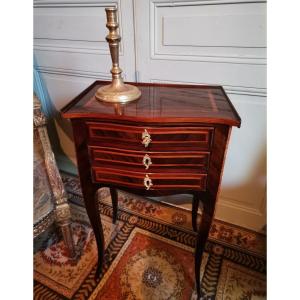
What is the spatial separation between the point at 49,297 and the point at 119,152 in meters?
0.71

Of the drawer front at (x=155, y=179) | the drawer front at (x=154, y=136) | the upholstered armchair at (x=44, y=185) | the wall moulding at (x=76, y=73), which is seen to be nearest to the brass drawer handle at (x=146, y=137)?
the drawer front at (x=154, y=136)

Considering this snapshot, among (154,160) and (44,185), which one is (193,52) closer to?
(154,160)

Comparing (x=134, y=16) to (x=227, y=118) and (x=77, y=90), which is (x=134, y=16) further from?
(x=227, y=118)

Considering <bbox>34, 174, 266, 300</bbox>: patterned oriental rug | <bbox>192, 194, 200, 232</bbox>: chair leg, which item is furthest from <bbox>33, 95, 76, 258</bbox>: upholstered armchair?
<bbox>192, 194, 200, 232</bbox>: chair leg

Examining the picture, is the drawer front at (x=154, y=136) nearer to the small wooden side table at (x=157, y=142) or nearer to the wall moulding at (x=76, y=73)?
the small wooden side table at (x=157, y=142)

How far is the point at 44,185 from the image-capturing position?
1059 mm

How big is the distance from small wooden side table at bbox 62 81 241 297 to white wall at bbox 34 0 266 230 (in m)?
0.27

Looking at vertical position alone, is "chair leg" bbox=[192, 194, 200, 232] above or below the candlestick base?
below

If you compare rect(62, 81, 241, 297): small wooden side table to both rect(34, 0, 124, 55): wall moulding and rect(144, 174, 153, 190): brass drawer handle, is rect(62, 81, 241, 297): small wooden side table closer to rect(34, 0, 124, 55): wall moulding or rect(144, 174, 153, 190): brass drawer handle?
rect(144, 174, 153, 190): brass drawer handle

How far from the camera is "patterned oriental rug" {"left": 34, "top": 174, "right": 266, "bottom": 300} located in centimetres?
103

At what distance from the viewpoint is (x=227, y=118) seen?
671mm

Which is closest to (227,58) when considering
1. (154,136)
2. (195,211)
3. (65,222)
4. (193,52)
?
(193,52)

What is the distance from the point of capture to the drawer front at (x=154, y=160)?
729 mm
